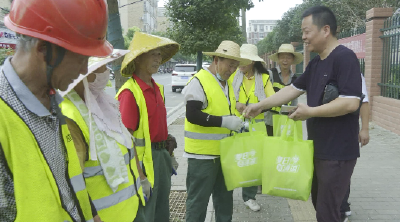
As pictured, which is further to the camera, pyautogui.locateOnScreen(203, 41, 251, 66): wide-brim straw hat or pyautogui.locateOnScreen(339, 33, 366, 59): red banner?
pyautogui.locateOnScreen(339, 33, 366, 59): red banner

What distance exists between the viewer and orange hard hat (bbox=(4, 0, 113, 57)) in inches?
42.6

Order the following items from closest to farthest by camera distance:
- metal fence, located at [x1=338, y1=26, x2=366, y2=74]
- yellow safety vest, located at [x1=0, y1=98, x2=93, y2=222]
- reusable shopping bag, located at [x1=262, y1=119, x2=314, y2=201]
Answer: yellow safety vest, located at [x1=0, y1=98, x2=93, y2=222] < reusable shopping bag, located at [x1=262, y1=119, x2=314, y2=201] < metal fence, located at [x1=338, y1=26, x2=366, y2=74]

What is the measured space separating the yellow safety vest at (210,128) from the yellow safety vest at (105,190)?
1.08m

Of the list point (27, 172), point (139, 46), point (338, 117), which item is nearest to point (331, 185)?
point (338, 117)

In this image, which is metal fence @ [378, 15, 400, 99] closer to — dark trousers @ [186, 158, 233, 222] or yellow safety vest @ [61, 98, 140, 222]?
dark trousers @ [186, 158, 233, 222]

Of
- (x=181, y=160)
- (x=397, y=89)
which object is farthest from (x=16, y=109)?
(x=397, y=89)

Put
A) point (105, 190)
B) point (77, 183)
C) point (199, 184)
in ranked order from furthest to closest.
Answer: point (199, 184) → point (105, 190) → point (77, 183)

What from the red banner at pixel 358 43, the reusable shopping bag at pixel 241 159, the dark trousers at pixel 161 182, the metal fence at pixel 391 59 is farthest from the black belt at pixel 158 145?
the red banner at pixel 358 43

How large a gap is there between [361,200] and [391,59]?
507 centimetres

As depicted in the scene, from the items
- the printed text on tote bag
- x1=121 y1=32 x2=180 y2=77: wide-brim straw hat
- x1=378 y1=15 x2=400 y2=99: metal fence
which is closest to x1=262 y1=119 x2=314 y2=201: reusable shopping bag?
the printed text on tote bag

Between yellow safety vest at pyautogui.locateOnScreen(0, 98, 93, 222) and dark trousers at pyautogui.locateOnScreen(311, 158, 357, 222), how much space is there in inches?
78.5

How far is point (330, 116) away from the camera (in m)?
2.43

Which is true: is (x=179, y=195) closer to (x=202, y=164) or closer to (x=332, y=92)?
(x=202, y=164)

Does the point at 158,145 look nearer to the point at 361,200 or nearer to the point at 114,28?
the point at 114,28
